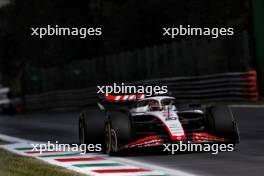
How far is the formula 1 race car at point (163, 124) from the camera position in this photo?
46.3 feet

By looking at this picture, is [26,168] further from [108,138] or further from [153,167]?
[108,138]

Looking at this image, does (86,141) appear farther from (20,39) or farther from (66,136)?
(20,39)

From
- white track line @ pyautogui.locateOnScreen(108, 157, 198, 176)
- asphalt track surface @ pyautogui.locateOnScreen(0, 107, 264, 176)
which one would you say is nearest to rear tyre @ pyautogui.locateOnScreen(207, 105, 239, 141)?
asphalt track surface @ pyautogui.locateOnScreen(0, 107, 264, 176)

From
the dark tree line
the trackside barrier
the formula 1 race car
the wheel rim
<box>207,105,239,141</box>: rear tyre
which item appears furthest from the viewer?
the dark tree line

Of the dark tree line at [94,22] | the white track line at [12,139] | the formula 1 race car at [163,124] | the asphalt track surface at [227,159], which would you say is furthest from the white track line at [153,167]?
the dark tree line at [94,22]

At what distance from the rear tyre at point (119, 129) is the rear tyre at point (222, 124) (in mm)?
1336

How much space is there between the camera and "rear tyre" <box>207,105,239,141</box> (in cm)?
1424

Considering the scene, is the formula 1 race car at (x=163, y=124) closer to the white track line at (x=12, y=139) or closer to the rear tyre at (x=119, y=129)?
the rear tyre at (x=119, y=129)

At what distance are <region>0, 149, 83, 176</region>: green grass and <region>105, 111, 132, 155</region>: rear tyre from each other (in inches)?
49.1

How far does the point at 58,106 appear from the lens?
152 feet

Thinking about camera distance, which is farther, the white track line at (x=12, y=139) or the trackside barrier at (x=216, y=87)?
the trackside barrier at (x=216, y=87)

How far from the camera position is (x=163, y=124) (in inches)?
558

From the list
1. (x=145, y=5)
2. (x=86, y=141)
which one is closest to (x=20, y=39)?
(x=145, y=5)

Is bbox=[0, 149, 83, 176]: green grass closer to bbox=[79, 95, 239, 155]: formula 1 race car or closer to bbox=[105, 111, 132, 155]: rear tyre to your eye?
bbox=[105, 111, 132, 155]: rear tyre
